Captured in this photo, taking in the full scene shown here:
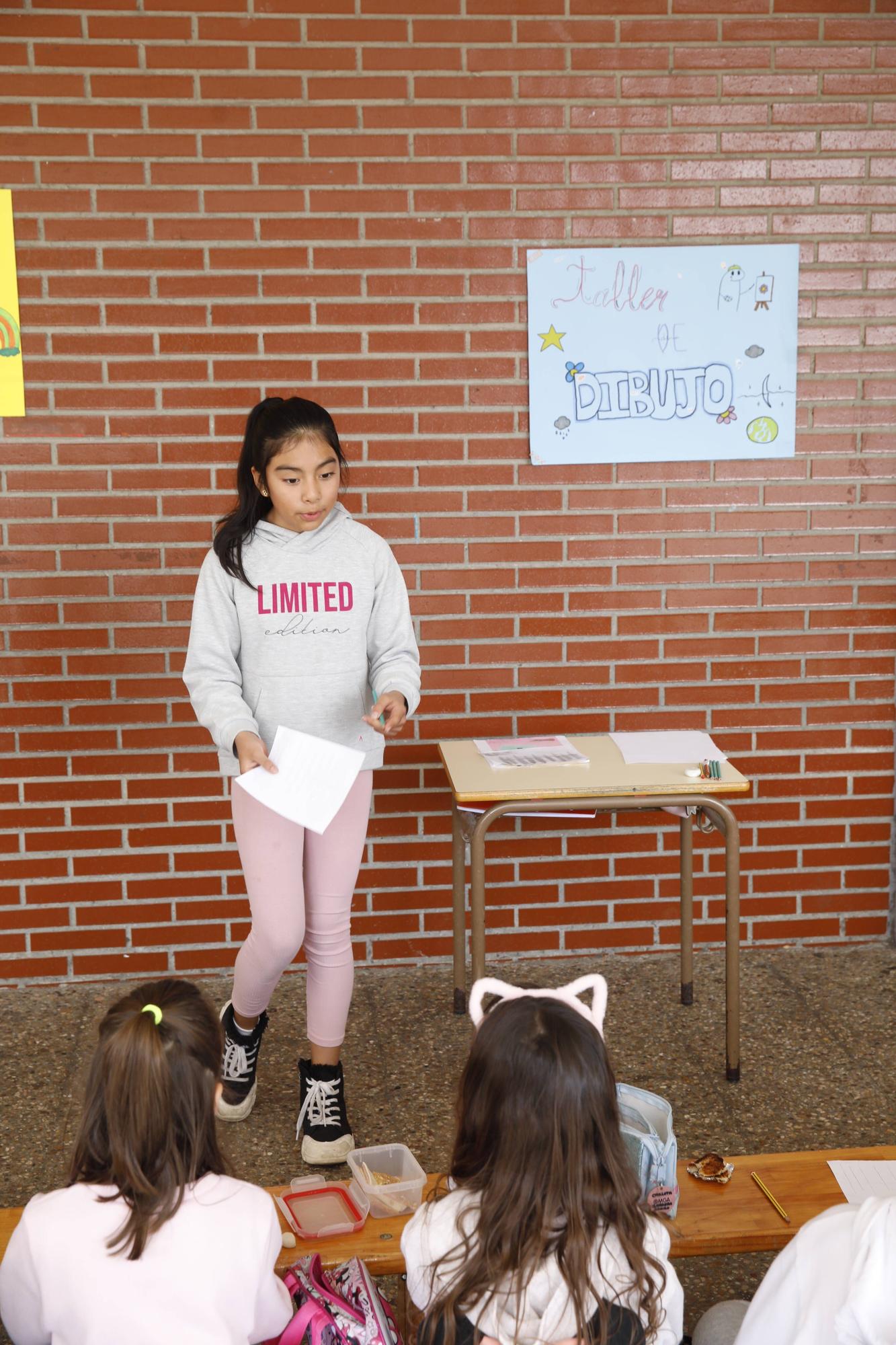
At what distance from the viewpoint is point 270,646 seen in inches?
106

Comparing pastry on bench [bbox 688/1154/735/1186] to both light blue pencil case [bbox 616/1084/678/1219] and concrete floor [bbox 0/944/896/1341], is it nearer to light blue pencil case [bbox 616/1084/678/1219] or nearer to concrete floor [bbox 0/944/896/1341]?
light blue pencil case [bbox 616/1084/678/1219]

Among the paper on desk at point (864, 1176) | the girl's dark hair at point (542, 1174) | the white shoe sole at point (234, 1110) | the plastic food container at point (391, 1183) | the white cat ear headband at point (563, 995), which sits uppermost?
the white cat ear headband at point (563, 995)

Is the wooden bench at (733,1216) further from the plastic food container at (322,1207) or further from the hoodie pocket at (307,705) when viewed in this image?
the hoodie pocket at (307,705)

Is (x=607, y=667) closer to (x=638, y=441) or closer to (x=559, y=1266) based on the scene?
(x=638, y=441)

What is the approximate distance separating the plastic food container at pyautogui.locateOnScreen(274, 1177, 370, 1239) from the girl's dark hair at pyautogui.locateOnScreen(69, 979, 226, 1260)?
413 millimetres

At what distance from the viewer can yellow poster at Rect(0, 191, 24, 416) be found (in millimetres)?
3361

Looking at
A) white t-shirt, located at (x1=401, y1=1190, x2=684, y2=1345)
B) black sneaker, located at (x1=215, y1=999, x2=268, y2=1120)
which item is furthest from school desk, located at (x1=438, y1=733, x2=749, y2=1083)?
white t-shirt, located at (x1=401, y1=1190, x2=684, y2=1345)

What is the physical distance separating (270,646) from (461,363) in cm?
124

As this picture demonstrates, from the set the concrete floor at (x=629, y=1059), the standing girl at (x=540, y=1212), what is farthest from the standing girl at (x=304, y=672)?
the standing girl at (x=540, y=1212)

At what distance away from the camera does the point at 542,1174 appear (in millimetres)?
1499

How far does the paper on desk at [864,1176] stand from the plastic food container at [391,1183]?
27.7 inches

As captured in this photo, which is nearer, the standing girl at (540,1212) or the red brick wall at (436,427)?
the standing girl at (540,1212)

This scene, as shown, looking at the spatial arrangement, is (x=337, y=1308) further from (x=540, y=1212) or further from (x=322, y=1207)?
(x=540, y=1212)

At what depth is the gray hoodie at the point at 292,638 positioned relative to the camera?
2693 mm
